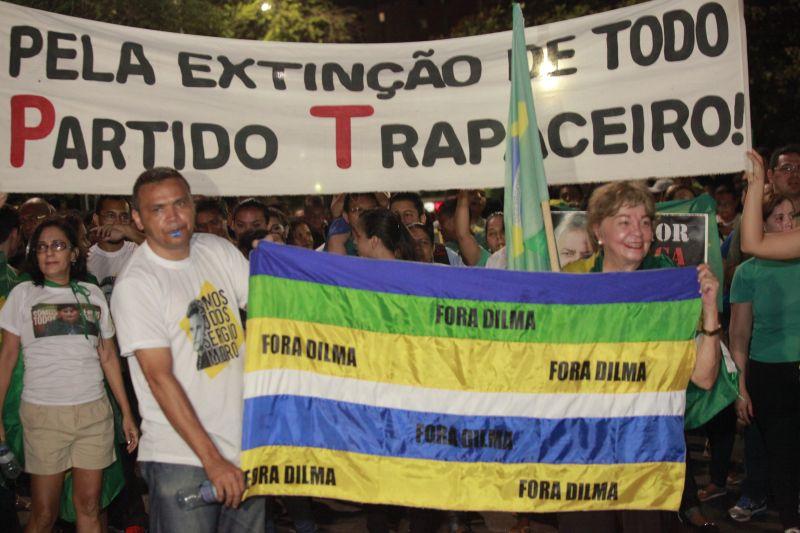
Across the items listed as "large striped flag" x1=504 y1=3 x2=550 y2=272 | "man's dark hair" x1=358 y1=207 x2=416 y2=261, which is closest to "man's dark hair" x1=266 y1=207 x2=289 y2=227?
"man's dark hair" x1=358 y1=207 x2=416 y2=261

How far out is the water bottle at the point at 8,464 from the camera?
573 centimetres

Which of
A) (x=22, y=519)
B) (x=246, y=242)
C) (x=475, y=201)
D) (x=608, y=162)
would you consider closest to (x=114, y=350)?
(x=246, y=242)

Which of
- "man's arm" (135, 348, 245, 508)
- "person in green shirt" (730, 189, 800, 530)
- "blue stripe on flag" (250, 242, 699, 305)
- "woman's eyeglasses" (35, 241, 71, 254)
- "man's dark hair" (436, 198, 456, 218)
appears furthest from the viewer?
"man's dark hair" (436, 198, 456, 218)

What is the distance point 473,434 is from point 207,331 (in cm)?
124

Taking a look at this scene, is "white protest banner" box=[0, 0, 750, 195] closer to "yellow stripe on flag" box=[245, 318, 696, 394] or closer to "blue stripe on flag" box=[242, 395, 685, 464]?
"yellow stripe on flag" box=[245, 318, 696, 394]

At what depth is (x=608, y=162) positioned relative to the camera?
18.0 feet

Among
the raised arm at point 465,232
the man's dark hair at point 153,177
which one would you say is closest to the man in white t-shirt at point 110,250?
the raised arm at point 465,232

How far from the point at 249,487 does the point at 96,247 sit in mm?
4213

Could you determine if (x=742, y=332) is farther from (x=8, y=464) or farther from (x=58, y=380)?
(x=8, y=464)

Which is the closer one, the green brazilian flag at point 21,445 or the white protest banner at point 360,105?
the white protest banner at point 360,105

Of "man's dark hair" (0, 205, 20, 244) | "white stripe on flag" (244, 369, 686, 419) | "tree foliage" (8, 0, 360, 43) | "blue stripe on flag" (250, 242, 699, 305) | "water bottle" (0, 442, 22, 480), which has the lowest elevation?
"water bottle" (0, 442, 22, 480)

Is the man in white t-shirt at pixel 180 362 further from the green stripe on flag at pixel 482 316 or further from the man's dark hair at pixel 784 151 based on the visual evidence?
the man's dark hair at pixel 784 151

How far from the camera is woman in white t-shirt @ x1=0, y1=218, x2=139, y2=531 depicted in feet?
18.6

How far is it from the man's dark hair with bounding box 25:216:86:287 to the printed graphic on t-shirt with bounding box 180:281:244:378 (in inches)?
83.1
